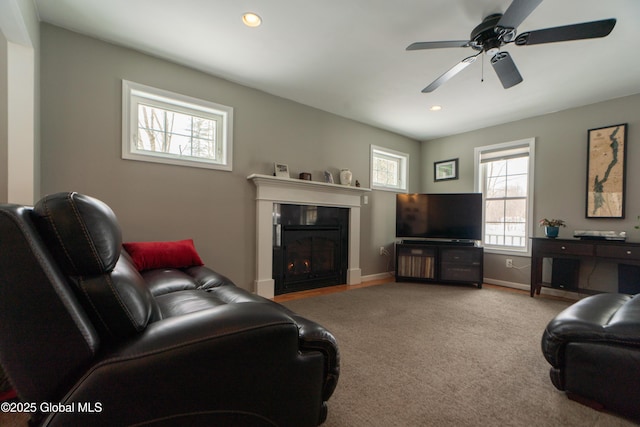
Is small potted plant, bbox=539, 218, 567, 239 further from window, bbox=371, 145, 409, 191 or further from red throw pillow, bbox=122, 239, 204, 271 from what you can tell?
red throw pillow, bbox=122, 239, 204, 271

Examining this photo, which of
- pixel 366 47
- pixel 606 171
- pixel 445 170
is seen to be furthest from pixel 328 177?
pixel 606 171

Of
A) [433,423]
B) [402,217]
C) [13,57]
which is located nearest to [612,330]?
[433,423]

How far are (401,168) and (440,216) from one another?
1286 millimetres

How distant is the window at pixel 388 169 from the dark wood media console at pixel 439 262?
116 centimetres

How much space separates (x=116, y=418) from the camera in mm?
712

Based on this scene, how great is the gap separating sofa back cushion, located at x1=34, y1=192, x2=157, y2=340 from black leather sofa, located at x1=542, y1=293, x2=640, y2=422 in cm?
200

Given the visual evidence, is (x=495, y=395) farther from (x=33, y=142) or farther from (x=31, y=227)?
(x=33, y=142)

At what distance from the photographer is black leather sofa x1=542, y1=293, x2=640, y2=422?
Answer: 1302 millimetres

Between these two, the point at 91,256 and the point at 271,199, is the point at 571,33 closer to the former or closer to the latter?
the point at 91,256

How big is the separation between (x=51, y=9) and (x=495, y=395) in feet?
13.3

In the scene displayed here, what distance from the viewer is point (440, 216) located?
14.4 ft

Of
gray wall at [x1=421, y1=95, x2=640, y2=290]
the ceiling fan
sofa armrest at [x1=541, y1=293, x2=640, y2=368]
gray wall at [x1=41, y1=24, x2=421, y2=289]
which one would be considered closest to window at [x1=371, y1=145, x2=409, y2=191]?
gray wall at [x1=41, y1=24, x2=421, y2=289]

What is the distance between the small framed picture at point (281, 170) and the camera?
3499 mm

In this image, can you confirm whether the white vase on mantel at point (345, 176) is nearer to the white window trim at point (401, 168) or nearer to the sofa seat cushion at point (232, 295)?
the white window trim at point (401, 168)
